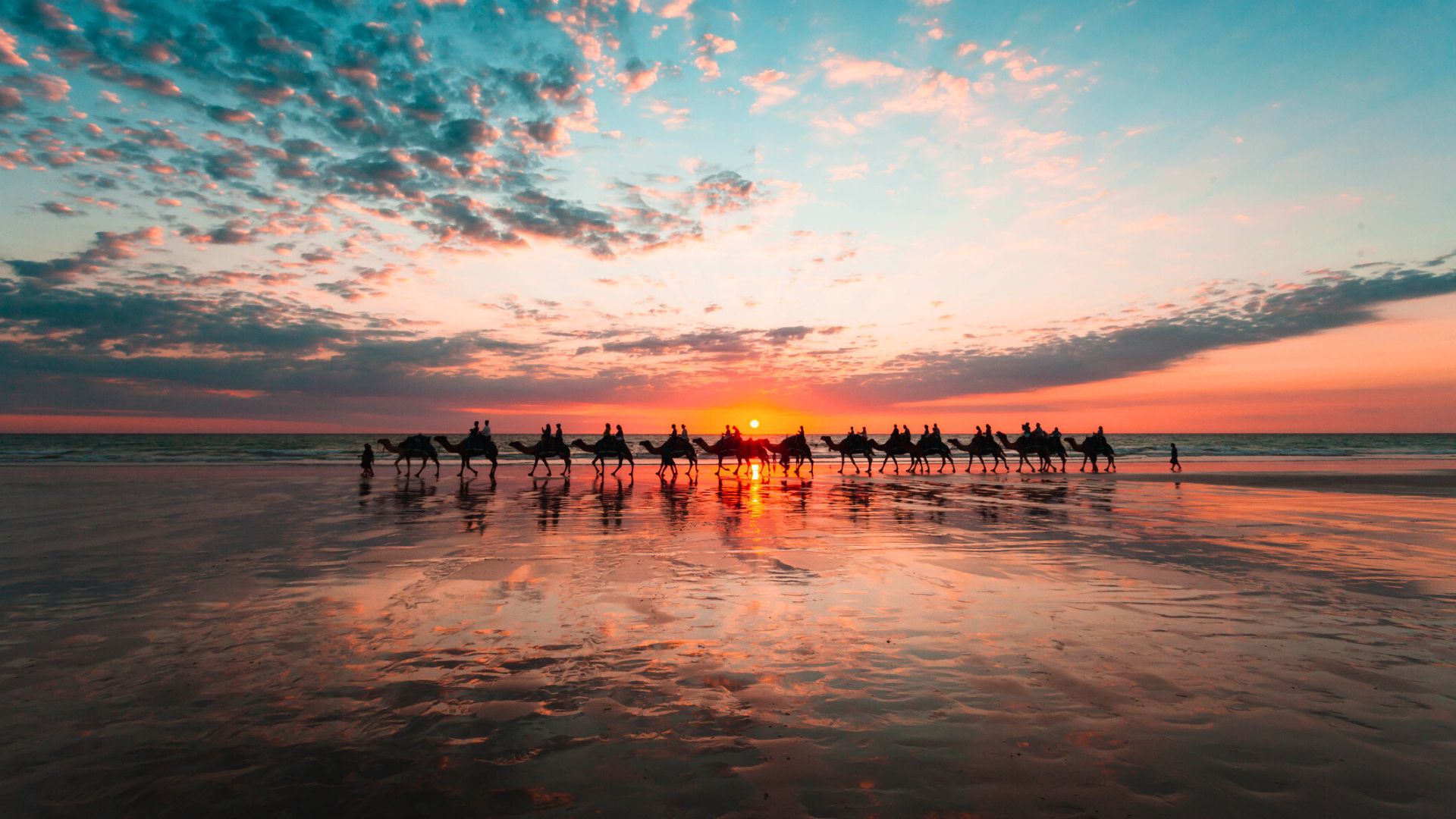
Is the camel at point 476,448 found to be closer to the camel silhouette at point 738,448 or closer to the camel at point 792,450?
the camel silhouette at point 738,448

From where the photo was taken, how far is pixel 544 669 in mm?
5453

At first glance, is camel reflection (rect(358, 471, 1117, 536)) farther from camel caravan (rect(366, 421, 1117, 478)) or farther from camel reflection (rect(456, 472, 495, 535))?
camel caravan (rect(366, 421, 1117, 478))

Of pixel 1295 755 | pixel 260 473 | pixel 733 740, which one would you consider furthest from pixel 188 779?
pixel 260 473

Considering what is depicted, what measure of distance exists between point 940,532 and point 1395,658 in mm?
7603

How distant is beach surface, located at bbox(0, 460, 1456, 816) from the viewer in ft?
11.9

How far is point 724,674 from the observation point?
5.35 m

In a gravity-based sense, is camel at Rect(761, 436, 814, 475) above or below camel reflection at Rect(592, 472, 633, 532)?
above

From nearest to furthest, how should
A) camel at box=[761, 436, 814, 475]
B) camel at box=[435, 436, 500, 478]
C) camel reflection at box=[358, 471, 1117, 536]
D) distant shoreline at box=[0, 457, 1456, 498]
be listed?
1. camel reflection at box=[358, 471, 1117, 536]
2. distant shoreline at box=[0, 457, 1456, 498]
3. camel at box=[435, 436, 500, 478]
4. camel at box=[761, 436, 814, 475]

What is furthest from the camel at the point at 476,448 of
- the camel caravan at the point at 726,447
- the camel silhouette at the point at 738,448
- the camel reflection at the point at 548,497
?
the camel silhouette at the point at 738,448

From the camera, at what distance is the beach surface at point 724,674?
11.9 ft

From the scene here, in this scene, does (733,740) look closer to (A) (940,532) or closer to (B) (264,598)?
(B) (264,598)

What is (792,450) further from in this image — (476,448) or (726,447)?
(476,448)

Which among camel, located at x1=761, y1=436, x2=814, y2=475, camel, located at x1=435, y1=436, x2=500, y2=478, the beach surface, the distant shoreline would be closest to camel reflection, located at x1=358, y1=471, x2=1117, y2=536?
the distant shoreline

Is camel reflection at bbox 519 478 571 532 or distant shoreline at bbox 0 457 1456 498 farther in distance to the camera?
distant shoreline at bbox 0 457 1456 498
